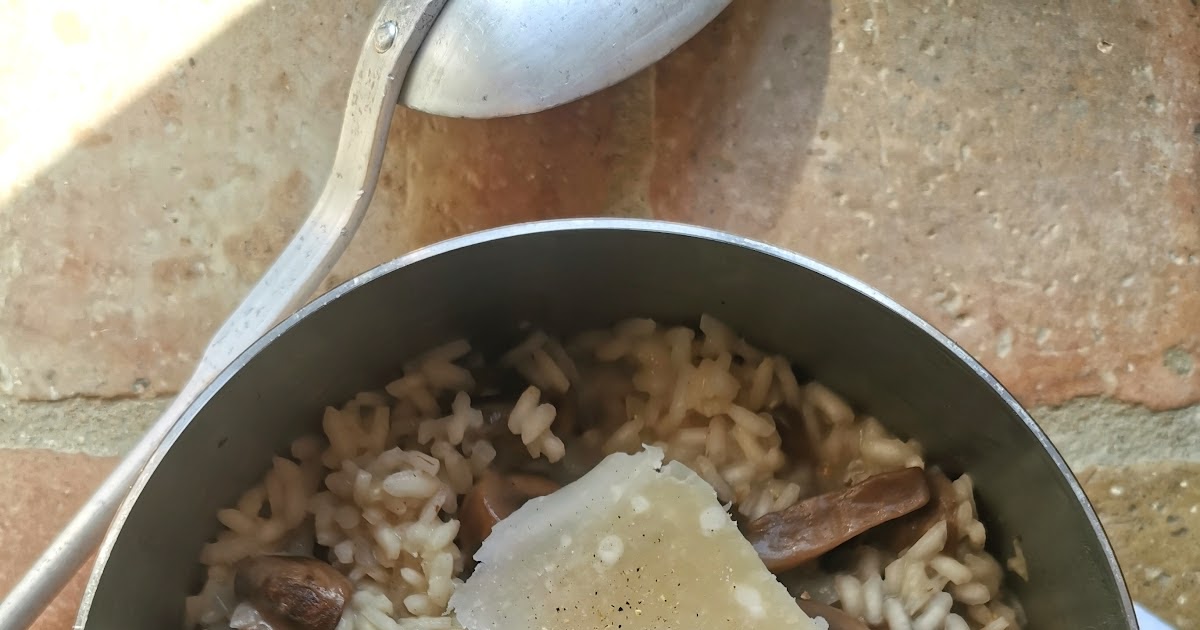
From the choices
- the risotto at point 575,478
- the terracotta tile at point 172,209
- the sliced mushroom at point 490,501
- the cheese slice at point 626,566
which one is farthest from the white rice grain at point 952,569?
the terracotta tile at point 172,209

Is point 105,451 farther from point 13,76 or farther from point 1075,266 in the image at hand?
point 1075,266

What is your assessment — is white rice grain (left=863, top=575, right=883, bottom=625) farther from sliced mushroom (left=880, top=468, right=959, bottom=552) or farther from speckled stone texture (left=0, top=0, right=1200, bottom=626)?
speckled stone texture (left=0, top=0, right=1200, bottom=626)

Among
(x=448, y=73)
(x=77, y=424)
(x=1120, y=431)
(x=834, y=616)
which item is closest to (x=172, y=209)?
(x=77, y=424)

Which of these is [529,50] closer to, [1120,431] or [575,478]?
[575,478]

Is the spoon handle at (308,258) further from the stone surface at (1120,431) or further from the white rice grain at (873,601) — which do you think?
the stone surface at (1120,431)

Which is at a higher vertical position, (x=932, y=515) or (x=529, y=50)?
(x=529, y=50)
